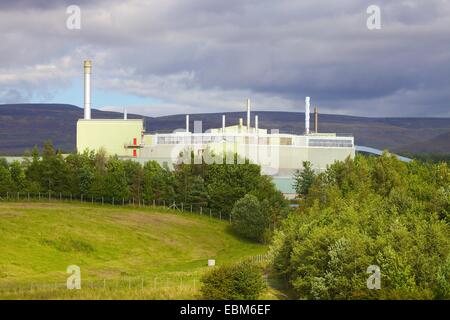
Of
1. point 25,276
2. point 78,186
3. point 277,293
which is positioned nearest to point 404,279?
point 277,293

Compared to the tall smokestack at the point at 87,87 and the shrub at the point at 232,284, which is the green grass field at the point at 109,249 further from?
the tall smokestack at the point at 87,87

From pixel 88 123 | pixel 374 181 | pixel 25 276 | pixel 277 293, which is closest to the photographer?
pixel 277 293

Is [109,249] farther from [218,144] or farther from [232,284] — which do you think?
[218,144]

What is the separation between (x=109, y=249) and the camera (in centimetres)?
9700

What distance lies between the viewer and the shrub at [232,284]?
57188 mm

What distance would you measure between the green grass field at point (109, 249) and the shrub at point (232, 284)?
1537mm

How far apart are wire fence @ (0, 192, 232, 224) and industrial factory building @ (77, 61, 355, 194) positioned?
905 inches

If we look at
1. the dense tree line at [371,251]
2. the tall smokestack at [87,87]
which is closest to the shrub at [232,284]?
the dense tree line at [371,251]

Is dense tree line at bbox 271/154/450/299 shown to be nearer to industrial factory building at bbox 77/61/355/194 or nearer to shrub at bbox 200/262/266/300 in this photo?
shrub at bbox 200/262/266/300

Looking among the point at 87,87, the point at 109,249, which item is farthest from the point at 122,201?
A: the point at 87,87

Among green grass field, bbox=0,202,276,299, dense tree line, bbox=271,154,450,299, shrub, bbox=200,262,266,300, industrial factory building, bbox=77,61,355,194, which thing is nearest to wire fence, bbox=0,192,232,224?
green grass field, bbox=0,202,276,299
